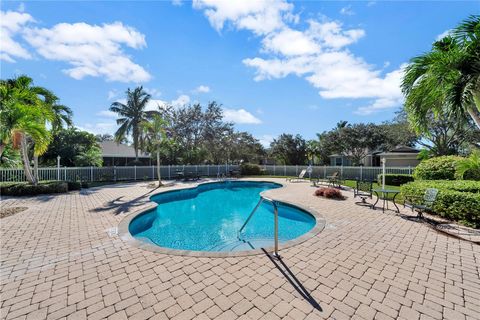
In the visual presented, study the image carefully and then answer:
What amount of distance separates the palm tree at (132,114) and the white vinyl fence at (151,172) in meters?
5.06

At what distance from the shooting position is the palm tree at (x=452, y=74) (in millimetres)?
5371

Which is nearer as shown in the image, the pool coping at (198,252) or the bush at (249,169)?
the pool coping at (198,252)

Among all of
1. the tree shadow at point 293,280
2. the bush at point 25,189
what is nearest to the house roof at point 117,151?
the bush at point 25,189

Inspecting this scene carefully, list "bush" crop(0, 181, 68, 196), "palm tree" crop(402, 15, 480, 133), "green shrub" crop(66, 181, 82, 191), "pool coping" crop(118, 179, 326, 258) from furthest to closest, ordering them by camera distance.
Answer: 1. "green shrub" crop(66, 181, 82, 191)
2. "bush" crop(0, 181, 68, 196)
3. "palm tree" crop(402, 15, 480, 133)
4. "pool coping" crop(118, 179, 326, 258)

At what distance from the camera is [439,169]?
9.93 meters

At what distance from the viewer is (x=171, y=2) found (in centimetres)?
A: 772

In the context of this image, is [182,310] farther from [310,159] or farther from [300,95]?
[310,159]

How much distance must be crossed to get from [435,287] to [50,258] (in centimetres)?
620

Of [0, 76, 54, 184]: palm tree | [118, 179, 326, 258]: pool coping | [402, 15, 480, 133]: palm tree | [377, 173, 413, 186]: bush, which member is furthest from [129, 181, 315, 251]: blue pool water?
[377, 173, 413, 186]: bush

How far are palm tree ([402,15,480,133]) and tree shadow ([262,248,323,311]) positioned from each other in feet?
20.2

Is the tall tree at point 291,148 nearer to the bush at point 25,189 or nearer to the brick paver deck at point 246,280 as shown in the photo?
the bush at point 25,189

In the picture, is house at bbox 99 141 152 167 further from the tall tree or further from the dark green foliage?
the tall tree

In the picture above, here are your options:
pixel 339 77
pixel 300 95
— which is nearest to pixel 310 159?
pixel 300 95

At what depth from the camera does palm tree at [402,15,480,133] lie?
5371mm
